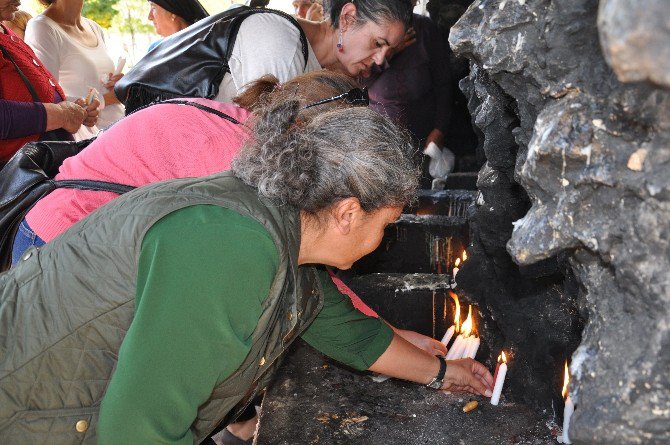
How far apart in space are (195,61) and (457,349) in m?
1.56

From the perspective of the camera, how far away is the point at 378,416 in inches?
90.2

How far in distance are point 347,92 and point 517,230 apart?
2.55ft

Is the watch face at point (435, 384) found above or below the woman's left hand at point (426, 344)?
above

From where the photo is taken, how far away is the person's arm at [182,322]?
1.39 m

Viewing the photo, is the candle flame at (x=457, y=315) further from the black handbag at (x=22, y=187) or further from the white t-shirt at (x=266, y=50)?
the black handbag at (x=22, y=187)

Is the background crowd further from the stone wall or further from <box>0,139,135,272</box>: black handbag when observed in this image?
the stone wall

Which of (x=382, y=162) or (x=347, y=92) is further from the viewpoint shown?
(x=347, y=92)

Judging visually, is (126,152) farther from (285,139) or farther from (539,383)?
(539,383)

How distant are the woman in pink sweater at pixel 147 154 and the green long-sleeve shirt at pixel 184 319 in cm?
62

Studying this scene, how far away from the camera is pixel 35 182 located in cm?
213

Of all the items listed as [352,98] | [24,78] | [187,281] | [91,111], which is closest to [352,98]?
[352,98]

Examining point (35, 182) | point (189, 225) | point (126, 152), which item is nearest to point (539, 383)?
point (189, 225)

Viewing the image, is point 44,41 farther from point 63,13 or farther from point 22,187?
point 22,187

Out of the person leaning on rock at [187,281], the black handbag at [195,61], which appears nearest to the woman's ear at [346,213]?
the person leaning on rock at [187,281]
